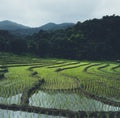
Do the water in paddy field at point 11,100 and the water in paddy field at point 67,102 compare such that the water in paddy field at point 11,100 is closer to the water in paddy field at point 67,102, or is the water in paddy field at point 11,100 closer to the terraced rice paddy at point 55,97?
the terraced rice paddy at point 55,97

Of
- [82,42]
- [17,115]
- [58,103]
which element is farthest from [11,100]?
[82,42]

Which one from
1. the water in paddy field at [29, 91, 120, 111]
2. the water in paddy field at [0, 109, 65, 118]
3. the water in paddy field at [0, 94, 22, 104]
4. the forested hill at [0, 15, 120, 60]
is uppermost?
the forested hill at [0, 15, 120, 60]

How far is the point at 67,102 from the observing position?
552 inches

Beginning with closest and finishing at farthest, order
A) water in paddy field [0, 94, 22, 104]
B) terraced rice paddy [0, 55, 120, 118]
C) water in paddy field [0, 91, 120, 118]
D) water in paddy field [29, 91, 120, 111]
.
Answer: water in paddy field [0, 91, 120, 118]
terraced rice paddy [0, 55, 120, 118]
water in paddy field [29, 91, 120, 111]
water in paddy field [0, 94, 22, 104]

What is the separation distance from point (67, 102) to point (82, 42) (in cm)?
5005

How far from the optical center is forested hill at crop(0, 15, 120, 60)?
190 feet

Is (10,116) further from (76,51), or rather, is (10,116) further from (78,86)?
(76,51)

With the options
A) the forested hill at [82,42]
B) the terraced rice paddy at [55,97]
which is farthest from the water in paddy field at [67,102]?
the forested hill at [82,42]

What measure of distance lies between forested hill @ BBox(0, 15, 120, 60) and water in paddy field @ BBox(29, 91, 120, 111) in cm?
3773

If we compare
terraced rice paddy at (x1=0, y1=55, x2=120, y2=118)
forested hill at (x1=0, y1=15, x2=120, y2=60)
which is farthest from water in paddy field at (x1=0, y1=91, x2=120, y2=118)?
forested hill at (x1=0, y1=15, x2=120, y2=60)

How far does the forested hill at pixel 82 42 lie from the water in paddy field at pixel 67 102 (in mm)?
37733

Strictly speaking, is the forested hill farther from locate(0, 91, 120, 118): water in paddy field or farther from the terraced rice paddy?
locate(0, 91, 120, 118): water in paddy field

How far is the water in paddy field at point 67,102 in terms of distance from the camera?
42.5 ft

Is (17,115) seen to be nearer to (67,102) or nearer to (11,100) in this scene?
(11,100)
